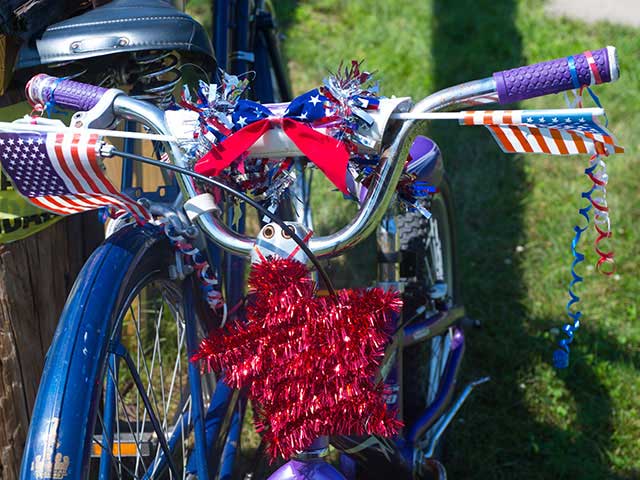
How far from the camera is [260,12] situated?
2760 millimetres

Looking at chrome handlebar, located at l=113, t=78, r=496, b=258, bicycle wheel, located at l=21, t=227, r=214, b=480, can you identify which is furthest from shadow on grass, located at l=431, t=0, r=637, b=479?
chrome handlebar, located at l=113, t=78, r=496, b=258

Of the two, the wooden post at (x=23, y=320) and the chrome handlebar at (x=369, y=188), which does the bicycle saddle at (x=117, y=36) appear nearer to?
the chrome handlebar at (x=369, y=188)

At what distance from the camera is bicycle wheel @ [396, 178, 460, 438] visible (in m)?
2.43

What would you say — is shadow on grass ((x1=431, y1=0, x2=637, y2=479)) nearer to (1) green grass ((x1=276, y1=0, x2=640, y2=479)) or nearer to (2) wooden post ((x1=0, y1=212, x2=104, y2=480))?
(1) green grass ((x1=276, y1=0, x2=640, y2=479))

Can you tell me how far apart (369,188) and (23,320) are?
3.62 feet

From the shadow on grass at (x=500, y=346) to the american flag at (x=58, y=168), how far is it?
5.73ft

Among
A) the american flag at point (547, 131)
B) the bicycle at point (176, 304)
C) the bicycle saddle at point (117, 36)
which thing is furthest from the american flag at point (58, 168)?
the american flag at point (547, 131)

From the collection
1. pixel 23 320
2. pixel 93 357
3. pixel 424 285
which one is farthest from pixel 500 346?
pixel 93 357

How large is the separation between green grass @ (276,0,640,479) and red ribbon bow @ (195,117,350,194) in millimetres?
1683

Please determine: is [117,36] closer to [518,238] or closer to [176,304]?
[176,304]

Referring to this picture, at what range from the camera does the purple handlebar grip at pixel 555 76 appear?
1.19 m

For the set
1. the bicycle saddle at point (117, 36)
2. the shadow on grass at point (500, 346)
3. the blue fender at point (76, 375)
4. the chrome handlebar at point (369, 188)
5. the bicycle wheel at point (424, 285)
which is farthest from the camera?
the shadow on grass at point (500, 346)

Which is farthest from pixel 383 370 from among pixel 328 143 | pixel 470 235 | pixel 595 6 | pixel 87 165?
pixel 595 6

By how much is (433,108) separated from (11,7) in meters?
0.97
